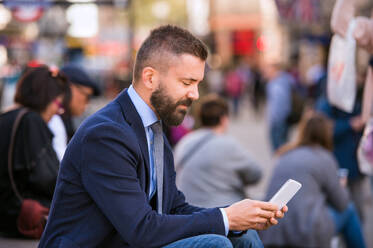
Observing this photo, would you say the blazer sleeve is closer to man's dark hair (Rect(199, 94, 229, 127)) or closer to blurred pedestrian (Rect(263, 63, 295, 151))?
man's dark hair (Rect(199, 94, 229, 127))

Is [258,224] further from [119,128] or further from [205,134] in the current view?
[205,134]

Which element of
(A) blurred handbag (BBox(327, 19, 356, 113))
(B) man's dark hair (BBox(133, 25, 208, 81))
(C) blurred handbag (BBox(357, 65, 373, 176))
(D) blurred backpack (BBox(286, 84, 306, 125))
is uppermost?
(B) man's dark hair (BBox(133, 25, 208, 81))

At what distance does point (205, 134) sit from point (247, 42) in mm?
51435

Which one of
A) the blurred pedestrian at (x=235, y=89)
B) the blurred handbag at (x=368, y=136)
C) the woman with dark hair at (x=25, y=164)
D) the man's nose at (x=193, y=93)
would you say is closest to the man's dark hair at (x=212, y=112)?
the blurred handbag at (x=368, y=136)

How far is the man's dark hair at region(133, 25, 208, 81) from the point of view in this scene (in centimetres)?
285

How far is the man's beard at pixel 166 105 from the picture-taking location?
2850 millimetres

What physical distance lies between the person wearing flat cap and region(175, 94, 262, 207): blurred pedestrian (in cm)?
98

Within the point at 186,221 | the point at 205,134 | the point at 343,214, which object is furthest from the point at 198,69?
the point at 343,214

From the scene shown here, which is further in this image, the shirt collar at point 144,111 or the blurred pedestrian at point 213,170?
the blurred pedestrian at point 213,170

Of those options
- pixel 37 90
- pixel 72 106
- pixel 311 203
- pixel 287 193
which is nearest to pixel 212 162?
pixel 311 203

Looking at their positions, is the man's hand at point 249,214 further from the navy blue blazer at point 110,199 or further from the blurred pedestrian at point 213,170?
the blurred pedestrian at point 213,170

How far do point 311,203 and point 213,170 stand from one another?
0.84 meters

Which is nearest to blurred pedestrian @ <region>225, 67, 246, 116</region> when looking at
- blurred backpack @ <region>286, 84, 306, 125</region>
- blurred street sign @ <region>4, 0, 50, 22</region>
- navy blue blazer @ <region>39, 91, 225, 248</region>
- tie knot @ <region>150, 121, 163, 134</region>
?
blurred street sign @ <region>4, 0, 50, 22</region>

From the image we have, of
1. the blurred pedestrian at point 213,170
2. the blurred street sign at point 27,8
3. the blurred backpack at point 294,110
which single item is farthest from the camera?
the blurred backpack at point 294,110
